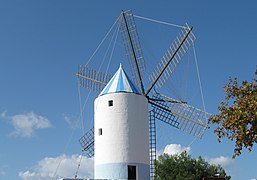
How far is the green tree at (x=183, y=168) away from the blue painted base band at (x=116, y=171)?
68.6 feet

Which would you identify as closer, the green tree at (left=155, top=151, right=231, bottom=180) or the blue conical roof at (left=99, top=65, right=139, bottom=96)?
the blue conical roof at (left=99, top=65, right=139, bottom=96)

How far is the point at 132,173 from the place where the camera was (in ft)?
94.2

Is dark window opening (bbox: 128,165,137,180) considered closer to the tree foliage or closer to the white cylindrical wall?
the white cylindrical wall

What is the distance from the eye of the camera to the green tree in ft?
163

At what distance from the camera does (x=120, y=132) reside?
94.3 feet

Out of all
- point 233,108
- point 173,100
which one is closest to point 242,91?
point 233,108

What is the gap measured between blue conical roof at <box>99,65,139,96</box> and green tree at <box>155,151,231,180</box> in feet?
69.6

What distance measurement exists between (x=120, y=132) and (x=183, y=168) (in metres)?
23.7

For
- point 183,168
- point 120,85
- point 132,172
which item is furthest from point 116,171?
point 183,168

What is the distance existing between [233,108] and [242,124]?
0.95 metres

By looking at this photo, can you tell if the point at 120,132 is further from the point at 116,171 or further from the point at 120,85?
the point at 120,85

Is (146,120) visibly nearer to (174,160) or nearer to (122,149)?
(122,149)

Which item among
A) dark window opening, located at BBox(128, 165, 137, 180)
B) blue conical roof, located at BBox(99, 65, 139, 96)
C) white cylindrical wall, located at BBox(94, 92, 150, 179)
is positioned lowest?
dark window opening, located at BBox(128, 165, 137, 180)

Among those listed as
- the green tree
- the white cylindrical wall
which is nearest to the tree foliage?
the white cylindrical wall
